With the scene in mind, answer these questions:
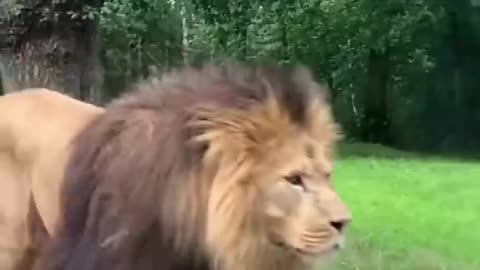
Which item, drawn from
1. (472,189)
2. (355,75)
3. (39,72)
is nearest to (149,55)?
(355,75)

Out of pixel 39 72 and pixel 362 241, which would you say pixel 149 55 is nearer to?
pixel 362 241

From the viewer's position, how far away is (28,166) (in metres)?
3.93

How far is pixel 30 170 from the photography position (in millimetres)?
3918

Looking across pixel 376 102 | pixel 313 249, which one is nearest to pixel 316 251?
pixel 313 249

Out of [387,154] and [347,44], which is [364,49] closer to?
[347,44]

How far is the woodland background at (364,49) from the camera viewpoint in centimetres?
1714

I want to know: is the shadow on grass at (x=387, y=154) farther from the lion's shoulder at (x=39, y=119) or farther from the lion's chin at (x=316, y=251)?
the lion's chin at (x=316, y=251)

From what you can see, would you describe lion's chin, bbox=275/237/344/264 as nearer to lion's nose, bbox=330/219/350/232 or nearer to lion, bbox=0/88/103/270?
lion's nose, bbox=330/219/350/232

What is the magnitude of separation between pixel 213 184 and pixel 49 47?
8.62ft

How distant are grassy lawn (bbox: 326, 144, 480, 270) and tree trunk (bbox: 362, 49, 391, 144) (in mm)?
7540

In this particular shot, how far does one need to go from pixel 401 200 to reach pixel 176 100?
20.0 feet

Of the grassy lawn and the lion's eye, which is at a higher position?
the lion's eye

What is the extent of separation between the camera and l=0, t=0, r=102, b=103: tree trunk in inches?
226

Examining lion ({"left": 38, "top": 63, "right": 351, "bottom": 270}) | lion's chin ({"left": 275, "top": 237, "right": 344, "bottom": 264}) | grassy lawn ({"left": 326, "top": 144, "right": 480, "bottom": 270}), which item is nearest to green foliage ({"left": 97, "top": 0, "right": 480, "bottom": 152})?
grassy lawn ({"left": 326, "top": 144, "right": 480, "bottom": 270})
